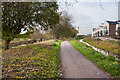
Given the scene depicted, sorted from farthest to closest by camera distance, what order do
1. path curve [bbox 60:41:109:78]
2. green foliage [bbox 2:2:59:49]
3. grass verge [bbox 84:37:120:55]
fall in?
grass verge [bbox 84:37:120:55], green foliage [bbox 2:2:59:49], path curve [bbox 60:41:109:78]

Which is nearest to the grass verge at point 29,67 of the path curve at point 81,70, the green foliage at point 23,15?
the path curve at point 81,70

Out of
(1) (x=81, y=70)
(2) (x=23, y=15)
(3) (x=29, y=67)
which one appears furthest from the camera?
(2) (x=23, y=15)

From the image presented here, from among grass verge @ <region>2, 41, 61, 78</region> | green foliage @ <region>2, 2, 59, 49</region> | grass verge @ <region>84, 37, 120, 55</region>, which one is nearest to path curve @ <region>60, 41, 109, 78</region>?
grass verge @ <region>2, 41, 61, 78</region>

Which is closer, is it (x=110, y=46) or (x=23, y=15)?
(x=23, y=15)

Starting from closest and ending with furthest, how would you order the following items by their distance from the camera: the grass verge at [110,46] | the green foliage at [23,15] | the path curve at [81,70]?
the path curve at [81,70], the green foliage at [23,15], the grass verge at [110,46]

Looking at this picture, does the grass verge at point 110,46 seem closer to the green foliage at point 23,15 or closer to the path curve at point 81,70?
the path curve at point 81,70

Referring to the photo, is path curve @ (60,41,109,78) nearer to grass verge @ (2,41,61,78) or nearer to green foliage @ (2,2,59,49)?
grass verge @ (2,41,61,78)

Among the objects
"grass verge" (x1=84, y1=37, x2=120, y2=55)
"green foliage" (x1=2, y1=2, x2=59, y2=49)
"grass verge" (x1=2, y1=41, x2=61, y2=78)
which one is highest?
"green foliage" (x1=2, y1=2, x2=59, y2=49)

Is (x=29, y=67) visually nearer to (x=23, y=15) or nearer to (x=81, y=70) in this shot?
(x=81, y=70)

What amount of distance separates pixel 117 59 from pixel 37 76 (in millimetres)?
5160

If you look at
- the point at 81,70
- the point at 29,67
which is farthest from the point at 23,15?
the point at 81,70

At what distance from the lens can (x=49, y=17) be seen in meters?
9.35

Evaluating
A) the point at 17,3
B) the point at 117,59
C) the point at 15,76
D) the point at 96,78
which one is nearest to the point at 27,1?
the point at 17,3

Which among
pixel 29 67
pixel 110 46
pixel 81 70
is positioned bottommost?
pixel 110 46
